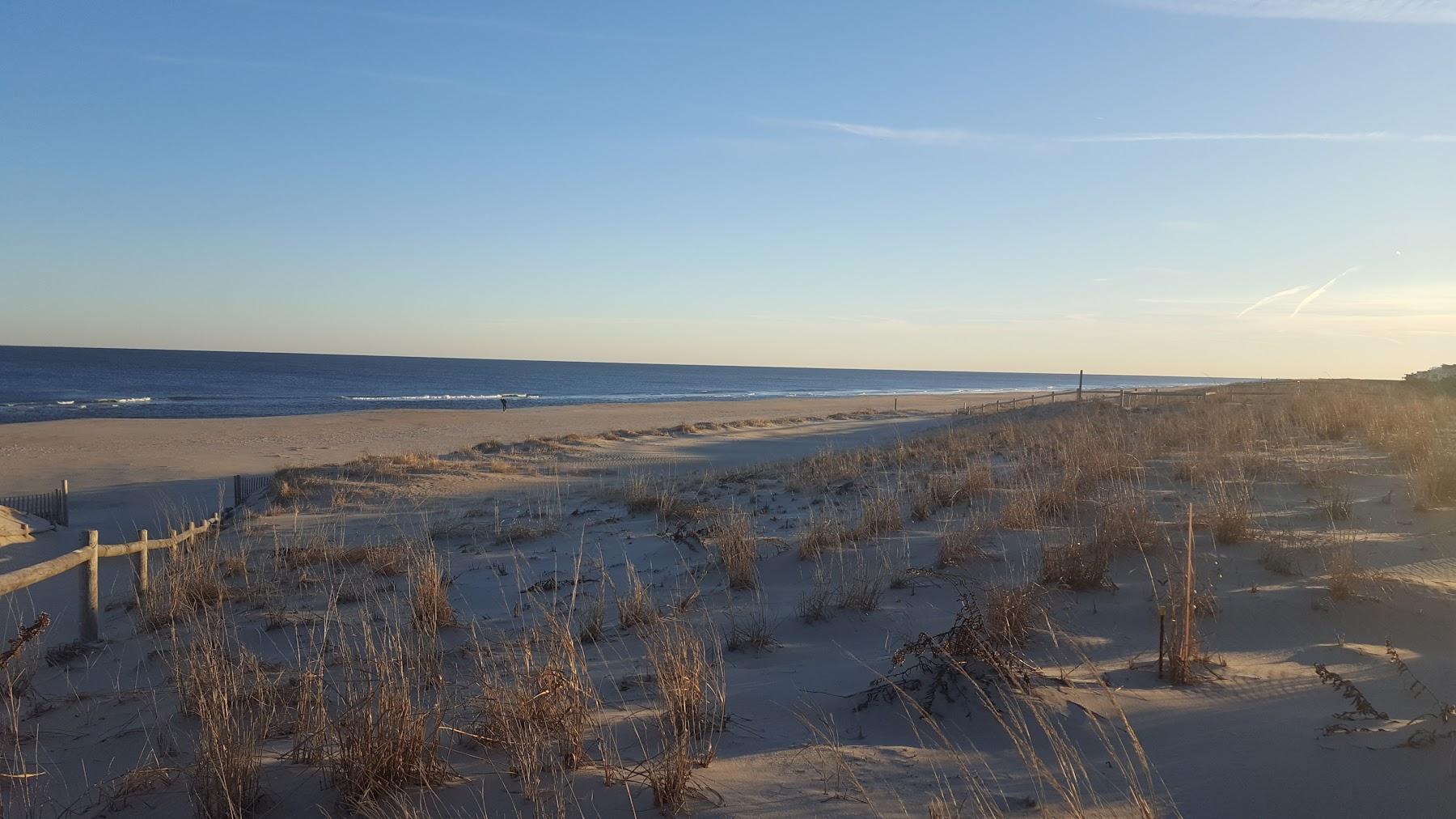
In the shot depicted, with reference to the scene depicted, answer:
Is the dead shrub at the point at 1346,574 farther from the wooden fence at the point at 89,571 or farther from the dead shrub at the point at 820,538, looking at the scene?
the wooden fence at the point at 89,571

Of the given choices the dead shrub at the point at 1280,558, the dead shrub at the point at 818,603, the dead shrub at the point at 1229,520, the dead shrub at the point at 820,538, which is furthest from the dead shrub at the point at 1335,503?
the dead shrub at the point at 818,603

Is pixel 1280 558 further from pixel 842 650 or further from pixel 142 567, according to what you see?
pixel 142 567

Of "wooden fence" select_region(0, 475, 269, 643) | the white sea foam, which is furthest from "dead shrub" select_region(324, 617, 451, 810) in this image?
the white sea foam

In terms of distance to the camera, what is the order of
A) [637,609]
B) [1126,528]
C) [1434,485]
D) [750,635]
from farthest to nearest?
[1434,485]
[1126,528]
[637,609]
[750,635]

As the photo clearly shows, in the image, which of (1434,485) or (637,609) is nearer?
(637,609)

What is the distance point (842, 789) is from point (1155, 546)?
181 inches

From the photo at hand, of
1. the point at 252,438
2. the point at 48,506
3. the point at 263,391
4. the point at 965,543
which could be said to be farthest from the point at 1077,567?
the point at 263,391

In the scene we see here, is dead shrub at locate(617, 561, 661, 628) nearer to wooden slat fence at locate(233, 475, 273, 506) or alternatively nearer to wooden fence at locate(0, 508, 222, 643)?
wooden fence at locate(0, 508, 222, 643)

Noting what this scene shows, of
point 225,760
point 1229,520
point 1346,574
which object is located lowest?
point 225,760

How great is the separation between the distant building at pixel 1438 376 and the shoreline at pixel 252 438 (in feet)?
83.0

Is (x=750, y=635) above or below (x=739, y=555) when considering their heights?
below

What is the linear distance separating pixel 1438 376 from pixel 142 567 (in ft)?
117

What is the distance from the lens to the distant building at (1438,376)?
987 inches

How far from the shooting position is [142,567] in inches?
334
